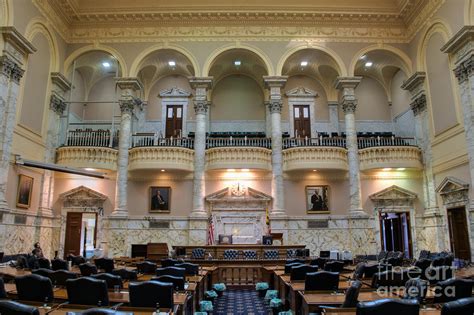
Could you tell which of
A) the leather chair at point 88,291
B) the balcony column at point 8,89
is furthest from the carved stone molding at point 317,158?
the leather chair at point 88,291

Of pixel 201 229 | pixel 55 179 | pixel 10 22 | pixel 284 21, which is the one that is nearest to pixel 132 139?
pixel 55 179

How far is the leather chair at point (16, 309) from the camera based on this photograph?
324 cm

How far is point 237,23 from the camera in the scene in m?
18.0

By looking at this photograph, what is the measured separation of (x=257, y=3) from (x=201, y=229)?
11187 mm

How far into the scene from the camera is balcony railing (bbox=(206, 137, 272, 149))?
57.8ft

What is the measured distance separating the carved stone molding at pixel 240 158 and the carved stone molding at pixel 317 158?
1.41 metres

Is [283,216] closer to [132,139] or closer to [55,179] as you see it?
[132,139]

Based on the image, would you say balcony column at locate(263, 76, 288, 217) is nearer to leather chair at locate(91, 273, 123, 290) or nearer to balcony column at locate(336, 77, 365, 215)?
balcony column at locate(336, 77, 365, 215)

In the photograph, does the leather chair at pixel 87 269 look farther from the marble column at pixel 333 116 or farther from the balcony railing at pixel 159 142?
the marble column at pixel 333 116

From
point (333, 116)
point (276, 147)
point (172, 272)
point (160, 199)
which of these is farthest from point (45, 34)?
point (333, 116)

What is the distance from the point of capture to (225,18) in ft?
58.5

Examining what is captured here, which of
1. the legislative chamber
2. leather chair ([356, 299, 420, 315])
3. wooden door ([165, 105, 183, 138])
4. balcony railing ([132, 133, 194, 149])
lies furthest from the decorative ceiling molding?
leather chair ([356, 299, 420, 315])

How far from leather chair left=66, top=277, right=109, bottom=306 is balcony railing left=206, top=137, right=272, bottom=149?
508 inches

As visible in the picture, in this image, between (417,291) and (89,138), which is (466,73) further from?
(89,138)
